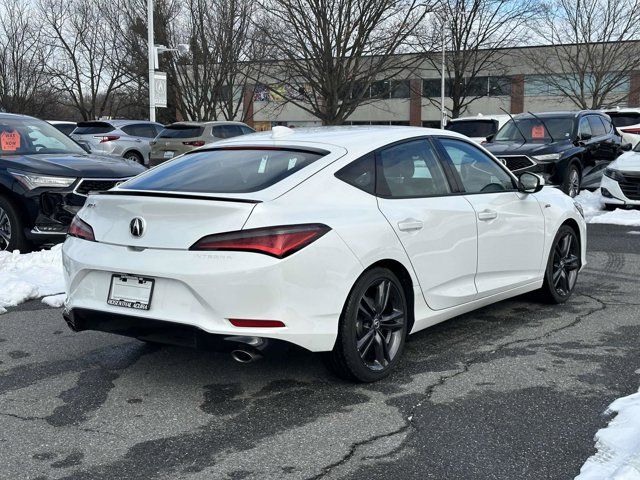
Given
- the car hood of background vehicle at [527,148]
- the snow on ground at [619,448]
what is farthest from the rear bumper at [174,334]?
the car hood of background vehicle at [527,148]

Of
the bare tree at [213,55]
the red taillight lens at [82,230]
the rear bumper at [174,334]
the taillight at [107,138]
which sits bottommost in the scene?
the rear bumper at [174,334]

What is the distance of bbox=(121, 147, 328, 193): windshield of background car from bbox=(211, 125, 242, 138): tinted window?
14.7 metres

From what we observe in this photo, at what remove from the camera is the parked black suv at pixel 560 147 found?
1280 cm

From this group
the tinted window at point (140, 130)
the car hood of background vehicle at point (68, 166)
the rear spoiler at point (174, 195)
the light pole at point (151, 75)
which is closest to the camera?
the rear spoiler at point (174, 195)

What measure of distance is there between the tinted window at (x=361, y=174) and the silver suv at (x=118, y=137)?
1594 cm

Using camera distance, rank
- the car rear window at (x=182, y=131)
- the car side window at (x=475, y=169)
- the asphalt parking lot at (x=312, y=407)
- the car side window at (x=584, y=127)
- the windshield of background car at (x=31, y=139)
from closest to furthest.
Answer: the asphalt parking lot at (x=312, y=407), the car side window at (x=475, y=169), the windshield of background car at (x=31, y=139), the car side window at (x=584, y=127), the car rear window at (x=182, y=131)

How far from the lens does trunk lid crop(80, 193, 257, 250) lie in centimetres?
369

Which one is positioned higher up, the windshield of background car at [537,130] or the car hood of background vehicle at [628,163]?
the windshield of background car at [537,130]

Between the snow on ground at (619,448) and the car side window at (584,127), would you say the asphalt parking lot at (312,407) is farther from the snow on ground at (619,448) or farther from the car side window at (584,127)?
the car side window at (584,127)

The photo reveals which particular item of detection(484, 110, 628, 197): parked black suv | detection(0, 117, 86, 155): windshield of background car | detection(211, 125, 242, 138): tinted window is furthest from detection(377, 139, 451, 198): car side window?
detection(211, 125, 242, 138): tinted window

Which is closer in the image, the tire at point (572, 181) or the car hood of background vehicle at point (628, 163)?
the car hood of background vehicle at point (628, 163)

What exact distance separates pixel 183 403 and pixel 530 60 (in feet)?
148

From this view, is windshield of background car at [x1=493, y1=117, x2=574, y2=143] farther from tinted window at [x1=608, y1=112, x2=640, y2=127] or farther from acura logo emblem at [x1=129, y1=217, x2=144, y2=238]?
acura logo emblem at [x1=129, y1=217, x2=144, y2=238]

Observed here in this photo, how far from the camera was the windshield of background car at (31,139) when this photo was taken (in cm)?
866
